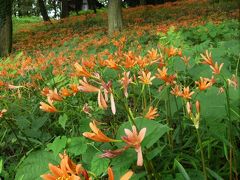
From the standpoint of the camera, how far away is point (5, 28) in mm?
13430

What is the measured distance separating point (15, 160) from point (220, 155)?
1.65 m

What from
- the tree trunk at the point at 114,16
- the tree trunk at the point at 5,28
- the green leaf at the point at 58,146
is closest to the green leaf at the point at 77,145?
the green leaf at the point at 58,146

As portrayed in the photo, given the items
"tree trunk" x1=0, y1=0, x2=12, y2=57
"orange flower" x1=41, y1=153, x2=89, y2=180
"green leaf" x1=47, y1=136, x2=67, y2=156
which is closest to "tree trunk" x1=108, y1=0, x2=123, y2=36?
"tree trunk" x1=0, y1=0, x2=12, y2=57

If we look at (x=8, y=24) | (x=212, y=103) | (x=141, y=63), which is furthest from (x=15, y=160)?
(x=8, y=24)

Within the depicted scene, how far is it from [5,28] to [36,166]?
490 inches

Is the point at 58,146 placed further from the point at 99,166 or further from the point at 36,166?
the point at 99,166

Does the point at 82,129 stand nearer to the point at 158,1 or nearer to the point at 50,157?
the point at 50,157

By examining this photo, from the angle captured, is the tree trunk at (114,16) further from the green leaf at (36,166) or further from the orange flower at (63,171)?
the orange flower at (63,171)

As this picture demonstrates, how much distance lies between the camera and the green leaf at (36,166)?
1820 mm

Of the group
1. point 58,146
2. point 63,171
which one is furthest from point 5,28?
point 63,171

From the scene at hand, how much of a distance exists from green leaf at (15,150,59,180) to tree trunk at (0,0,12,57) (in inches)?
452

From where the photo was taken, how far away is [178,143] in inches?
90.7

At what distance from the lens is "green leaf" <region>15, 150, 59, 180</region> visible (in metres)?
1.82

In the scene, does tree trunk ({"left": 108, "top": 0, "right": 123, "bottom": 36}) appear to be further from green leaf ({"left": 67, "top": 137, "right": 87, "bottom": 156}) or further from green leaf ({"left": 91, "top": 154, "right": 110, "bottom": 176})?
green leaf ({"left": 91, "top": 154, "right": 110, "bottom": 176})
